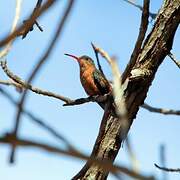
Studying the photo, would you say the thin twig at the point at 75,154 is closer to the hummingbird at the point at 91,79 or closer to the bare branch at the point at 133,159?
the bare branch at the point at 133,159

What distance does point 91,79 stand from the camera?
4.34 m

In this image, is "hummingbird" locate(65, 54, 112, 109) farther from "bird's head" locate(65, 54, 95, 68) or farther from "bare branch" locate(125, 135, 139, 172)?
"bare branch" locate(125, 135, 139, 172)

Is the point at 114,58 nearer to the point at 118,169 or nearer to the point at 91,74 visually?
the point at 118,169

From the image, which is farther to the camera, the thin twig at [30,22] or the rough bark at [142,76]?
the rough bark at [142,76]

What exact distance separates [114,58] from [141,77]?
1520mm

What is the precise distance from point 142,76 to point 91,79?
235 cm

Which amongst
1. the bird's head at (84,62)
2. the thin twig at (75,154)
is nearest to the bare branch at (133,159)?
the thin twig at (75,154)

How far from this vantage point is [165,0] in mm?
2178

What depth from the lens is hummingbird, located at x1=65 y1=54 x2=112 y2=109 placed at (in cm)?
403

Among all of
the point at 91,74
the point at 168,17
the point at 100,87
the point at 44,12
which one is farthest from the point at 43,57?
the point at 91,74

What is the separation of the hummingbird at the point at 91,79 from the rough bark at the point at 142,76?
1.46m

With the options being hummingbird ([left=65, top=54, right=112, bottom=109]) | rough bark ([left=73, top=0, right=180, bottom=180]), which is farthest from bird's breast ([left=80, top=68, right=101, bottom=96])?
rough bark ([left=73, top=0, right=180, bottom=180])

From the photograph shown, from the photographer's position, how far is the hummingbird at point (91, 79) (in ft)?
13.2

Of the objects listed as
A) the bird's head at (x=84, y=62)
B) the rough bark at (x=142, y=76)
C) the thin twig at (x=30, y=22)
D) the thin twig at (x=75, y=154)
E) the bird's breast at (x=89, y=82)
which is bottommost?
the thin twig at (x=75, y=154)
